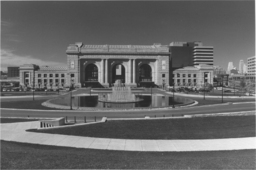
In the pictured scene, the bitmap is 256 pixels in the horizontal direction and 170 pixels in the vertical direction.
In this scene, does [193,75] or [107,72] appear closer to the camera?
[107,72]

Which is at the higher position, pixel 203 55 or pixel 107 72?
pixel 203 55

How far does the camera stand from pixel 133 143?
13250 mm

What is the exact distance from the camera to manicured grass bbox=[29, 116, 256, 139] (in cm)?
1487

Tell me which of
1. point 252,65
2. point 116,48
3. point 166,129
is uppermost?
point 116,48

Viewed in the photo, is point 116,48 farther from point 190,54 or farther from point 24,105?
point 190,54

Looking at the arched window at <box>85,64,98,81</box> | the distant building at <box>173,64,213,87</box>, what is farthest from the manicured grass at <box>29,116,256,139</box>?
the arched window at <box>85,64,98,81</box>

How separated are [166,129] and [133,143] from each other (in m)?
4.55

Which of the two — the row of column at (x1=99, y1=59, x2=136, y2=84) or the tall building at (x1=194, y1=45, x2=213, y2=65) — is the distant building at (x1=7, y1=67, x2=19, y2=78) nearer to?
the row of column at (x1=99, y1=59, x2=136, y2=84)

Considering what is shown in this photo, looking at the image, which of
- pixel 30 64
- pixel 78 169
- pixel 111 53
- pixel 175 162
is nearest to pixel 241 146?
pixel 175 162

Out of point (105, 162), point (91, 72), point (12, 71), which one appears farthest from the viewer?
point (12, 71)

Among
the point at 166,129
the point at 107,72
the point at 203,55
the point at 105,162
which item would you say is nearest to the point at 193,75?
the point at 203,55

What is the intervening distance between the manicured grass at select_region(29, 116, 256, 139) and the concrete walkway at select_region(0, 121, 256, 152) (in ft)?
3.11

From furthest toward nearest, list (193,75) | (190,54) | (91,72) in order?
(190,54) < (91,72) < (193,75)

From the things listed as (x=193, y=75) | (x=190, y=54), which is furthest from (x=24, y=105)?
(x=190, y=54)
